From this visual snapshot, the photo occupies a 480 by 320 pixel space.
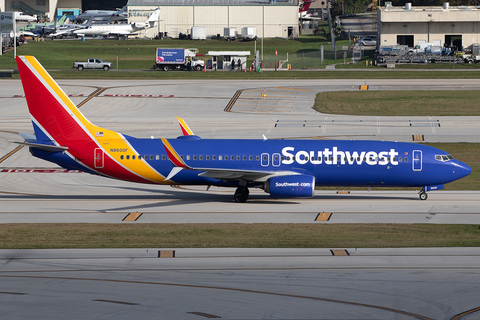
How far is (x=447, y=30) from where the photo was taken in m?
110

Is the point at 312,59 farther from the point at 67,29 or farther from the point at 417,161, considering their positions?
the point at 417,161

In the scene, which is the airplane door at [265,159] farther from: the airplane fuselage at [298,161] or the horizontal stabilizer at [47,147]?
the horizontal stabilizer at [47,147]

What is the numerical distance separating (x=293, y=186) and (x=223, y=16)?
383ft

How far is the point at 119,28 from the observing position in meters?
142

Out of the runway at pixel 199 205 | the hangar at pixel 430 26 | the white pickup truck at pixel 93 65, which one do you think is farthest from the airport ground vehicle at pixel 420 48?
the runway at pixel 199 205

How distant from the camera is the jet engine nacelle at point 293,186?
3422 centimetres

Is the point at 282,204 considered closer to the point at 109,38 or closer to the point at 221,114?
the point at 221,114

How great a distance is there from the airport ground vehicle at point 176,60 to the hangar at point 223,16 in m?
42.2

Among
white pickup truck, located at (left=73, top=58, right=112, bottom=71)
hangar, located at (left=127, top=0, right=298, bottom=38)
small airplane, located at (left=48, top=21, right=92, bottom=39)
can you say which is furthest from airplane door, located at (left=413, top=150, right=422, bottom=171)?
small airplane, located at (left=48, top=21, right=92, bottom=39)

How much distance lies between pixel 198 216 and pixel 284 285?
12.3 m

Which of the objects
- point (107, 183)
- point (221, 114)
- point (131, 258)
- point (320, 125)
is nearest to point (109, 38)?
point (221, 114)

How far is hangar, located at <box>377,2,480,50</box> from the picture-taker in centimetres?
10862

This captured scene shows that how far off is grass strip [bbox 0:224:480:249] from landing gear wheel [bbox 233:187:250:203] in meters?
6.01

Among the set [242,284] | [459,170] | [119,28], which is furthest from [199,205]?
[119,28]
